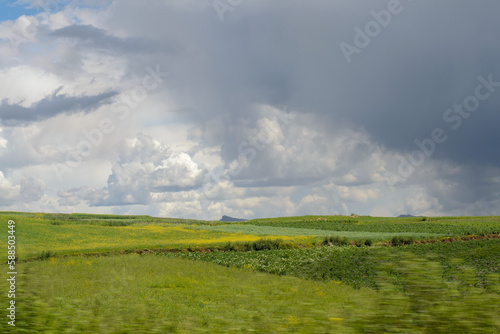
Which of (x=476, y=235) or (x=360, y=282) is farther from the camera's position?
(x=476, y=235)

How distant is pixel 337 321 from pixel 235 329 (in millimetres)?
1850

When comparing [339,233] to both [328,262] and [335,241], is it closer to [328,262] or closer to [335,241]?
[335,241]

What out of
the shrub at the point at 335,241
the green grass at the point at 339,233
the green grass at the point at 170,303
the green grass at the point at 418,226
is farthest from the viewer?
the green grass at the point at 418,226

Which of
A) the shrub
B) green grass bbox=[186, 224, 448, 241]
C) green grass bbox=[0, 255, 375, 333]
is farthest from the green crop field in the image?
green grass bbox=[186, 224, 448, 241]

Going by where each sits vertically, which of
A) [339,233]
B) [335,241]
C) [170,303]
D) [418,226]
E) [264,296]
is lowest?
[339,233]

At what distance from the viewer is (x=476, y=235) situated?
51.8 metres

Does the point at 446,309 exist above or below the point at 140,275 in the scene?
above

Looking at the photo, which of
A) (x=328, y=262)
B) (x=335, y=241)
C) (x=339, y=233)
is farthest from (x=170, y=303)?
(x=339, y=233)

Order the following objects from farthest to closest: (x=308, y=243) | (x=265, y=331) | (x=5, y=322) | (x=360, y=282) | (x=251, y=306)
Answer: (x=308, y=243)
(x=360, y=282)
(x=251, y=306)
(x=5, y=322)
(x=265, y=331)

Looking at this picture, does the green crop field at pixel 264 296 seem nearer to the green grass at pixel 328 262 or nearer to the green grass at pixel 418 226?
the green grass at pixel 328 262

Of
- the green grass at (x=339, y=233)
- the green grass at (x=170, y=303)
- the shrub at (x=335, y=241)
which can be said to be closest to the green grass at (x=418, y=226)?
the green grass at (x=339, y=233)

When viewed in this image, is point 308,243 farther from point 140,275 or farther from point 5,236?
point 5,236

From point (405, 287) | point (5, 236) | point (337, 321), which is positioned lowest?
point (5, 236)

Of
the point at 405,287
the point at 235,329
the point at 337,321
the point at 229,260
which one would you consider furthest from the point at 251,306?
the point at 229,260
